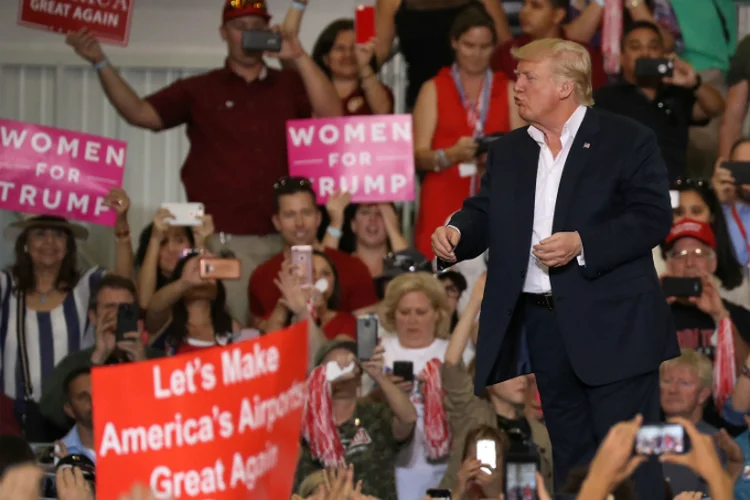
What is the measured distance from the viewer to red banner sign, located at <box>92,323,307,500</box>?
136 inches

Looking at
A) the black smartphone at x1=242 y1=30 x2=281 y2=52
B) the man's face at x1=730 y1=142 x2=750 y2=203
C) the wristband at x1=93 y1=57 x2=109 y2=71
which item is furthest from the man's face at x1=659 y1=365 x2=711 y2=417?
the wristband at x1=93 y1=57 x2=109 y2=71

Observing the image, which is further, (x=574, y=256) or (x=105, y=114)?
(x=105, y=114)

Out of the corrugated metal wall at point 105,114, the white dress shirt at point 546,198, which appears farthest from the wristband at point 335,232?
the white dress shirt at point 546,198

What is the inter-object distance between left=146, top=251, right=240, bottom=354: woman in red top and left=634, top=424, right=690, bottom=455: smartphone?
3650 millimetres

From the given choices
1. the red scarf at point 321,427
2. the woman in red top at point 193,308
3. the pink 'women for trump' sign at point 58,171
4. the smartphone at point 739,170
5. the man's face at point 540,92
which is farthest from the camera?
the pink 'women for trump' sign at point 58,171

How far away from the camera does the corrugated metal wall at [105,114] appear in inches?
363

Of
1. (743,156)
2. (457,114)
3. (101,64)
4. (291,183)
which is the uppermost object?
(101,64)

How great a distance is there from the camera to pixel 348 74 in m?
7.85

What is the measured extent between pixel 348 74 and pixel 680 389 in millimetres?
2562

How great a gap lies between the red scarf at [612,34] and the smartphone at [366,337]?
2.07 meters

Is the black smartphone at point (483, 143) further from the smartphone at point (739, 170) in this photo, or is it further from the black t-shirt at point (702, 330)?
the black t-shirt at point (702, 330)

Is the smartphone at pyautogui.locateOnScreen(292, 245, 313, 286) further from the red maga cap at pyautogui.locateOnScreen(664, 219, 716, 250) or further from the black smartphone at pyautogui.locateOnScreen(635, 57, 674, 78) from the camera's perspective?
the black smartphone at pyautogui.locateOnScreen(635, 57, 674, 78)

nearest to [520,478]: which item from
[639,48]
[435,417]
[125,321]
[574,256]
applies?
[574,256]

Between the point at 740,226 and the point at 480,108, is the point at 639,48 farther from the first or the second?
the point at 740,226
